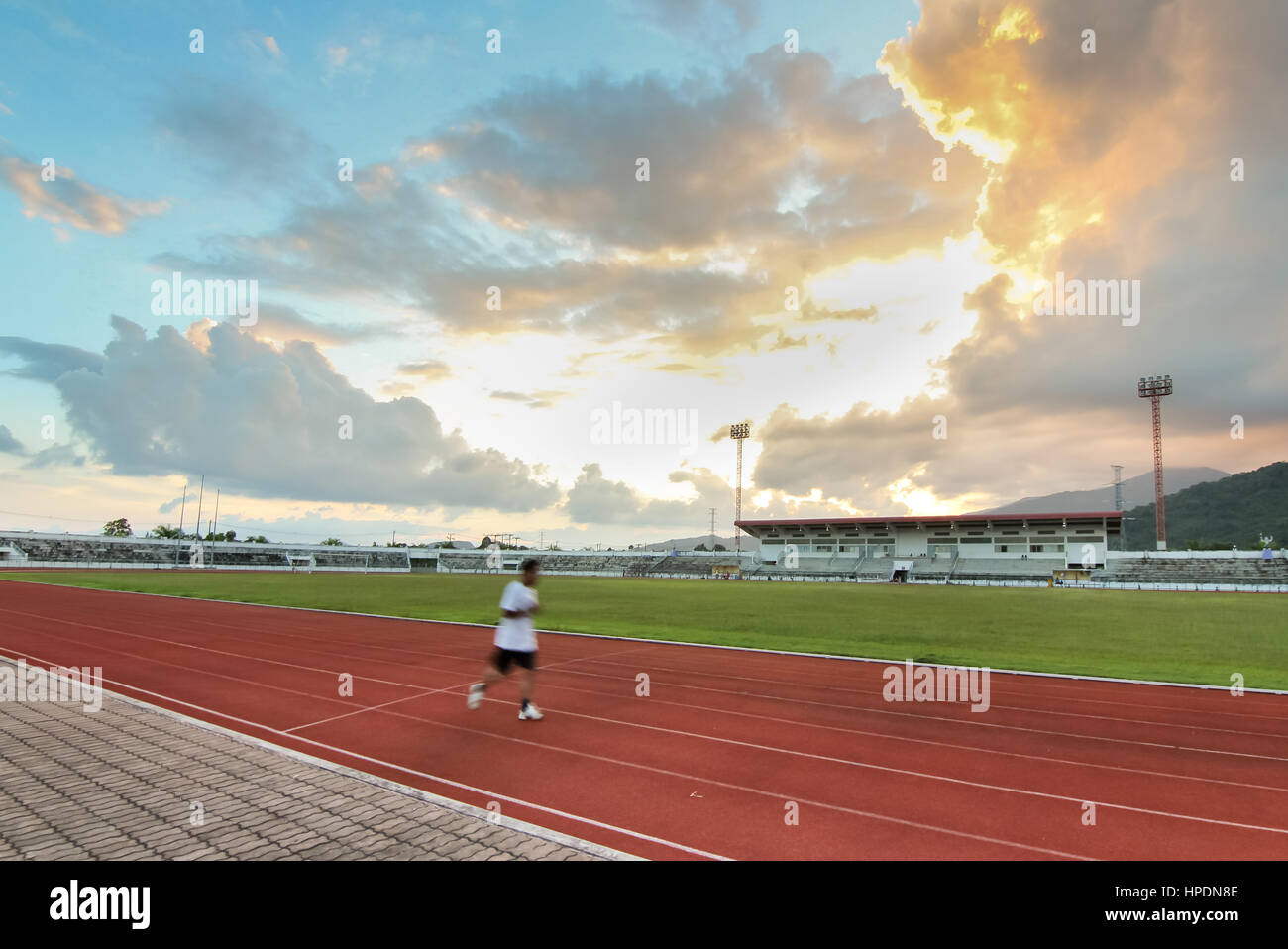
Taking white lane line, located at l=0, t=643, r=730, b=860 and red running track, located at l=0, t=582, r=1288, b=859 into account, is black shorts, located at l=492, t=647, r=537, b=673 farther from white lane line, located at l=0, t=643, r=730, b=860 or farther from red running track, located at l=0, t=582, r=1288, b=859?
white lane line, located at l=0, t=643, r=730, b=860

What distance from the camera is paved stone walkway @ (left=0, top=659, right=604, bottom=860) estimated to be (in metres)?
4.58

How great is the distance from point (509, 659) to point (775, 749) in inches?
144

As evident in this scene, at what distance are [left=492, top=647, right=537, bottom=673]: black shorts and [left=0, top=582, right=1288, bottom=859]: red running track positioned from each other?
2.43ft

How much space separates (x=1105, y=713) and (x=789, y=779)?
5.98 meters

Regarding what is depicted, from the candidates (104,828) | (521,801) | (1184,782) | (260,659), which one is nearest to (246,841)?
(104,828)

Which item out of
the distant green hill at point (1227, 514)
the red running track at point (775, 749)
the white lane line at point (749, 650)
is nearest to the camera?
the red running track at point (775, 749)

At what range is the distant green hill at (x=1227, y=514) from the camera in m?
97.3

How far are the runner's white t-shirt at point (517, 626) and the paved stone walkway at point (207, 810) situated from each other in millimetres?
2743

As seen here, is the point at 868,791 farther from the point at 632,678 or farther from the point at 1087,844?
the point at 632,678

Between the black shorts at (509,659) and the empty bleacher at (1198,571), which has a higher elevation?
the black shorts at (509,659)

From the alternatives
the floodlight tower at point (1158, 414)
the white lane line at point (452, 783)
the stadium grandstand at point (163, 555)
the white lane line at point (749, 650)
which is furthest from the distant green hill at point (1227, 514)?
the stadium grandstand at point (163, 555)

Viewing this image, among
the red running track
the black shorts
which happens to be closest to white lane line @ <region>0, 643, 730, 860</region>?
the red running track

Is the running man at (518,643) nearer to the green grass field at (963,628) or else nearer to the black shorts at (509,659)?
the black shorts at (509,659)

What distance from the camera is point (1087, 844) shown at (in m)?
5.02
